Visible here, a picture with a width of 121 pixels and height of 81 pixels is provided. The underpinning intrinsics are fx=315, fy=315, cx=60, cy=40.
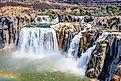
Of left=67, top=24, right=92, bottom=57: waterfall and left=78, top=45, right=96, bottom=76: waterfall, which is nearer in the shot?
left=78, top=45, right=96, bottom=76: waterfall

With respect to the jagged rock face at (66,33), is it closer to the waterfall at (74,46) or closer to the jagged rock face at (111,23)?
the waterfall at (74,46)

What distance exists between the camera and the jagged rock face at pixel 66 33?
145 ft

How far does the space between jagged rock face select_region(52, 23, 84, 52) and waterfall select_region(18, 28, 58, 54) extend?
75cm

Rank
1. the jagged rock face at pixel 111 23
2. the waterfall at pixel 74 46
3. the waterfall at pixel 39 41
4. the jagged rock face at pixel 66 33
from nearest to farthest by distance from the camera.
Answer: the waterfall at pixel 74 46
the jagged rock face at pixel 66 33
the waterfall at pixel 39 41
the jagged rock face at pixel 111 23

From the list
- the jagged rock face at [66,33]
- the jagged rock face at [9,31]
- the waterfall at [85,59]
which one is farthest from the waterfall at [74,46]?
the jagged rock face at [9,31]

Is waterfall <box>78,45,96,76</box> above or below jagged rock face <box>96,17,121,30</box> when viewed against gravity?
below

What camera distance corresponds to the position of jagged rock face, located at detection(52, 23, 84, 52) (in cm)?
4406

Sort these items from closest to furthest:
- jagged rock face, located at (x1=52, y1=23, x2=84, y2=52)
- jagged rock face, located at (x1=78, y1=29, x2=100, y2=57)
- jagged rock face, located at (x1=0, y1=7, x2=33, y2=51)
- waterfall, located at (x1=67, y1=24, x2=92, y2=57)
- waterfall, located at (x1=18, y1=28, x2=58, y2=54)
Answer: jagged rock face, located at (x1=78, y1=29, x2=100, y2=57), waterfall, located at (x1=67, y1=24, x2=92, y2=57), jagged rock face, located at (x1=52, y1=23, x2=84, y2=52), waterfall, located at (x1=18, y1=28, x2=58, y2=54), jagged rock face, located at (x1=0, y1=7, x2=33, y2=51)

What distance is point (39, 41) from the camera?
4656 centimetres

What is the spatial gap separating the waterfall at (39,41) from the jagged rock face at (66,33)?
0.75 metres

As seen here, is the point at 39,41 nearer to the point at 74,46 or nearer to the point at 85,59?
the point at 74,46

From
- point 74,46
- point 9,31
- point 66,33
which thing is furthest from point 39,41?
point 74,46

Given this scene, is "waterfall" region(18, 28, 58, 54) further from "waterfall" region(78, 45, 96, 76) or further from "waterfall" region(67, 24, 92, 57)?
"waterfall" region(78, 45, 96, 76)

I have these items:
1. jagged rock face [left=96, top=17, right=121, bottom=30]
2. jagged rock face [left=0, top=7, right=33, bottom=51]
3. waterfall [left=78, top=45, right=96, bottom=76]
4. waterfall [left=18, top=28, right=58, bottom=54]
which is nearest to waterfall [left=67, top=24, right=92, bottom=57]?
waterfall [left=18, top=28, right=58, bottom=54]
